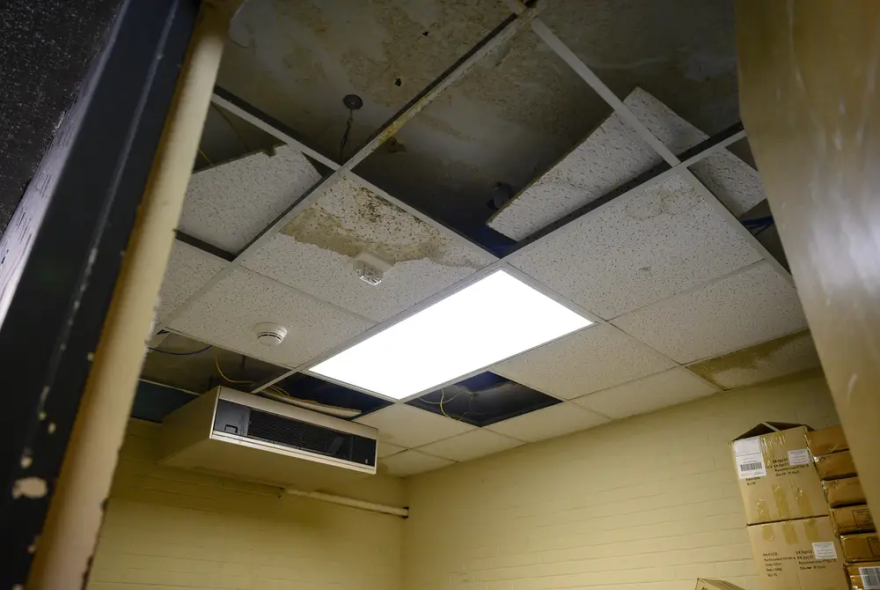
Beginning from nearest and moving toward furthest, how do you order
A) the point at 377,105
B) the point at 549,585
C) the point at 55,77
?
the point at 55,77, the point at 377,105, the point at 549,585

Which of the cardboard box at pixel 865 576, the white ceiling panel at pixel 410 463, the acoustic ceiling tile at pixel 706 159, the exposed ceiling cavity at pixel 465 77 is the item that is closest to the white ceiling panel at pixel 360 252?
the exposed ceiling cavity at pixel 465 77

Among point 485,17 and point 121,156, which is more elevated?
point 485,17

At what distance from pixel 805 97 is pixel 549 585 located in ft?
11.4

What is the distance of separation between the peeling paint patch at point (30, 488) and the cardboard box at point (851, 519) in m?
2.58

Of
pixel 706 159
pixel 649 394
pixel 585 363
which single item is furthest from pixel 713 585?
pixel 706 159

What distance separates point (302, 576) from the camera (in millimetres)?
3816

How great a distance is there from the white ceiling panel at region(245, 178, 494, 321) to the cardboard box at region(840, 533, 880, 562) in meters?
1.71

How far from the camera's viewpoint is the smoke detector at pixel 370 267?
2.11 metres

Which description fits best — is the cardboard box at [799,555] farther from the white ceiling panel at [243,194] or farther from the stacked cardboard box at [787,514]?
the white ceiling panel at [243,194]

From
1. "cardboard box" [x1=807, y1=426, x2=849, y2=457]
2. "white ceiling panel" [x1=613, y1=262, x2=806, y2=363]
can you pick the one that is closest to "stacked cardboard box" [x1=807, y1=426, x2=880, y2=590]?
"cardboard box" [x1=807, y1=426, x2=849, y2=457]

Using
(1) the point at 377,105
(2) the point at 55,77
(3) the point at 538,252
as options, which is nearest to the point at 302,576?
(3) the point at 538,252

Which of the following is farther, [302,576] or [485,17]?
[302,576]

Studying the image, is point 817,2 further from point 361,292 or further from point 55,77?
point 361,292

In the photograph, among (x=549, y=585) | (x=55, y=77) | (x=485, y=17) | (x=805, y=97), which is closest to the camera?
(x=805, y=97)
